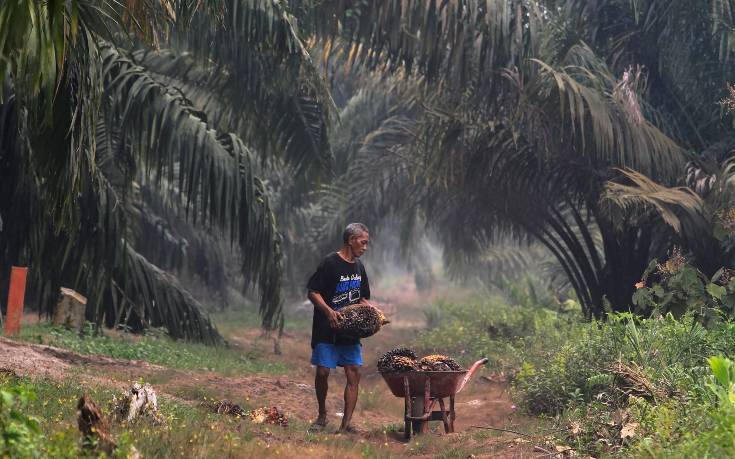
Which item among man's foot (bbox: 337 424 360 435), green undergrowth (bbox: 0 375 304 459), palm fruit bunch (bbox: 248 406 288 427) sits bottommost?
man's foot (bbox: 337 424 360 435)

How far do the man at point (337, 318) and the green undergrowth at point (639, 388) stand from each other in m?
1.81

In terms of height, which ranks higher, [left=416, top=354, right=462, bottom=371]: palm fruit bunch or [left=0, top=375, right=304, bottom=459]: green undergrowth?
[left=416, top=354, right=462, bottom=371]: palm fruit bunch

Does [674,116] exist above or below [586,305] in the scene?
above

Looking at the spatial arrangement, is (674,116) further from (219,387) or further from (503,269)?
(503,269)

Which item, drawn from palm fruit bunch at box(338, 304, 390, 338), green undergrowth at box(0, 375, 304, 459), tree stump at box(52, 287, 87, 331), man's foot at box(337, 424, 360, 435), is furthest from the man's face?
tree stump at box(52, 287, 87, 331)

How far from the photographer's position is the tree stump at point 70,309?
11898 mm

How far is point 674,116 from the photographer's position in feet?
48.3

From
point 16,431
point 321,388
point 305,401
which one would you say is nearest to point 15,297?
point 305,401

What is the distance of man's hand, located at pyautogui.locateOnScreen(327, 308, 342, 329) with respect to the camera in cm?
831

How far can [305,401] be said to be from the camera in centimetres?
1078

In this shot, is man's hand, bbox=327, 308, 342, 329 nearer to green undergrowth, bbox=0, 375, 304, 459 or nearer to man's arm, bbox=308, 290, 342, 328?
man's arm, bbox=308, 290, 342, 328

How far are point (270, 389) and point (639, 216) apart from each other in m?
5.53

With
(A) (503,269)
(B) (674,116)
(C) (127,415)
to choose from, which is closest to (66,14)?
(C) (127,415)

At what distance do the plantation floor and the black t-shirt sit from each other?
0.82 meters
